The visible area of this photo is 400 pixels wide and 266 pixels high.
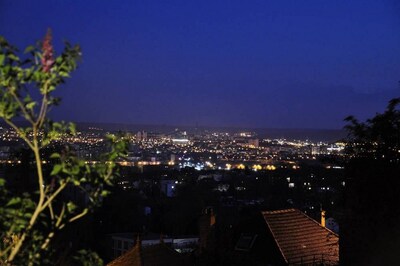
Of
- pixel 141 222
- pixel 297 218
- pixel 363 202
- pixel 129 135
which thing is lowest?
pixel 141 222

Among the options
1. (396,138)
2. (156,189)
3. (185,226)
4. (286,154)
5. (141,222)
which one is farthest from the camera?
(286,154)

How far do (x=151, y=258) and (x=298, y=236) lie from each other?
4.26 metres

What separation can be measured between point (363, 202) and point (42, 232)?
711cm

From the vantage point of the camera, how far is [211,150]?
10750 centimetres

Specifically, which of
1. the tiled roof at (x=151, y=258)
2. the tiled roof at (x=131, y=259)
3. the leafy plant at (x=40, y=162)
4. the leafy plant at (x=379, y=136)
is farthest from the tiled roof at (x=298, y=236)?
the leafy plant at (x=40, y=162)

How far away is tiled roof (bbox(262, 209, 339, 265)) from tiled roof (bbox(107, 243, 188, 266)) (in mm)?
2733

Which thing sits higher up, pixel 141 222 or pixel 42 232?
pixel 42 232

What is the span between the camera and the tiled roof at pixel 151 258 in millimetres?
15669

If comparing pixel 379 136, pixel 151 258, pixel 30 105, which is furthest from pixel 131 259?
pixel 30 105

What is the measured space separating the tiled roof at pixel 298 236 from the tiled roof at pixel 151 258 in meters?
2.73

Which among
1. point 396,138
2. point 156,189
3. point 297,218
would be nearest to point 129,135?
point 396,138

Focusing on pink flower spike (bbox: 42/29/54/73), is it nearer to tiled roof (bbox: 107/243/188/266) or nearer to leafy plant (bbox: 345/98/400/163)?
leafy plant (bbox: 345/98/400/163)

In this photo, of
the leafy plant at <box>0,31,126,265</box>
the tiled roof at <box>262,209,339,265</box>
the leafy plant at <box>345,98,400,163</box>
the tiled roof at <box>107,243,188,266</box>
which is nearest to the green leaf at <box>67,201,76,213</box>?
the leafy plant at <box>0,31,126,265</box>

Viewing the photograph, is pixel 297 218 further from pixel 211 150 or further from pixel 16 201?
pixel 211 150
